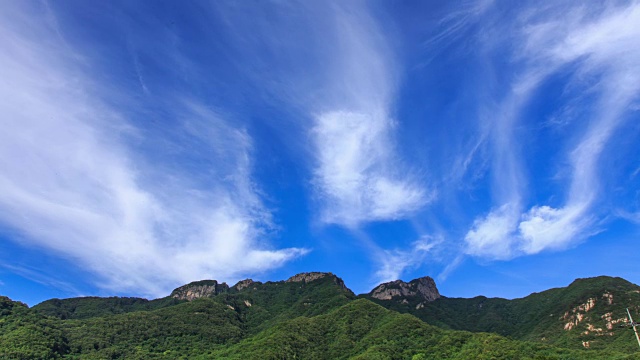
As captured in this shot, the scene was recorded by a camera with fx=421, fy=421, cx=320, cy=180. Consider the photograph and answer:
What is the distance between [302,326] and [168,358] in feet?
191

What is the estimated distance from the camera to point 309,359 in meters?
158

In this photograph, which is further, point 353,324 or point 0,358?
point 353,324

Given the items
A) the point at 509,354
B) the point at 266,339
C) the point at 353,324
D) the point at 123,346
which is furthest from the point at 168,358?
the point at 509,354

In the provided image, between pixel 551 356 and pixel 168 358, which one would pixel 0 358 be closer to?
pixel 168 358

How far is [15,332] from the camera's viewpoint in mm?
162875

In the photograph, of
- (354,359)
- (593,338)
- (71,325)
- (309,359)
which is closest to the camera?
(354,359)

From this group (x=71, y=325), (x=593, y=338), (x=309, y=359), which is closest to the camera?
(x=309, y=359)

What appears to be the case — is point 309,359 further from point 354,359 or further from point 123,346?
point 123,346

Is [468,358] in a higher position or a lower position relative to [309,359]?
lower

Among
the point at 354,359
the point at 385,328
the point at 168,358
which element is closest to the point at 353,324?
the point at 385,328

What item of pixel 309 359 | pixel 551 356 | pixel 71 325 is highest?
pixel 71 325

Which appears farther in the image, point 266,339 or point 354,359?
point 266,339

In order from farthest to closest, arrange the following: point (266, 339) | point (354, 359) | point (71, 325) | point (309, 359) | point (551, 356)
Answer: point (71, 325) → point (266, 339) → point (309, 359) → point (354, 359) → point (551, 356)

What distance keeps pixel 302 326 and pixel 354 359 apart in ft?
156
